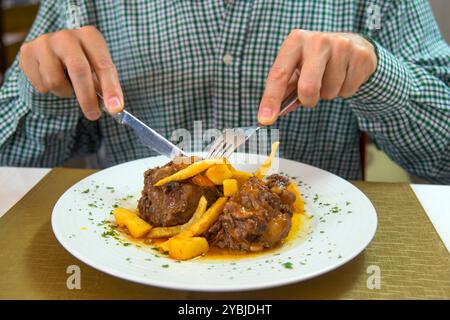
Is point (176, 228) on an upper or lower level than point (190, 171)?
lower

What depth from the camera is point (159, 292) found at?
901 millimetres

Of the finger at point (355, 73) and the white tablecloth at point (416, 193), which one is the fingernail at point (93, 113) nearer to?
the white tablecloth at point (416, 193)

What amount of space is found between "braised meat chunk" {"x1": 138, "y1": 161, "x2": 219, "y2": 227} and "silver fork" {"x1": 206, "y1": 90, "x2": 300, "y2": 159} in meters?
0.09

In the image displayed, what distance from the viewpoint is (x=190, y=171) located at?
111 cm

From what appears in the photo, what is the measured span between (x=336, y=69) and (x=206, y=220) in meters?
0.49

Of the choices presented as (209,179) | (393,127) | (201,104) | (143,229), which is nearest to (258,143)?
(201,104)

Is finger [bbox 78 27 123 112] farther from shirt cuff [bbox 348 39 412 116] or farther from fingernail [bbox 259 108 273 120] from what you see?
shirt cuff [bbox 348 39 412 116]

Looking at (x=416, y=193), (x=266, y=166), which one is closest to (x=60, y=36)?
(x=266, y=166)

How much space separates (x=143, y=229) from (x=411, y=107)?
0.95 m

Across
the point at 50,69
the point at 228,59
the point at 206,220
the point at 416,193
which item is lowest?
the point at 416,193

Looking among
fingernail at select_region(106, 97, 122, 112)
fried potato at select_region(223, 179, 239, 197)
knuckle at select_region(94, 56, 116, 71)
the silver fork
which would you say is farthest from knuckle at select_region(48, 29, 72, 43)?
fried potato at select_region(223, 179, 239, 197)

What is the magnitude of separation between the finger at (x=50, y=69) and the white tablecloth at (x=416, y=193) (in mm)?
281

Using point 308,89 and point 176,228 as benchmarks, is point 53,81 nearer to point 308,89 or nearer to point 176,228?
point 176,228

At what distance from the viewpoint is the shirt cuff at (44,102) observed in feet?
5.21
